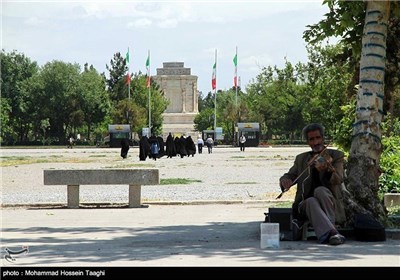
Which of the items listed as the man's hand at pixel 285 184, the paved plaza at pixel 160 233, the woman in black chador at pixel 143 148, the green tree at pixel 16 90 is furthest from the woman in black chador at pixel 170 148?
the green tree at pixel 16 90

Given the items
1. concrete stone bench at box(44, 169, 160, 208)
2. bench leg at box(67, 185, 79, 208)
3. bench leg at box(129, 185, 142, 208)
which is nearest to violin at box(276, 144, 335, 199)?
concrete stone bench at box(44, 169, 160, 208)

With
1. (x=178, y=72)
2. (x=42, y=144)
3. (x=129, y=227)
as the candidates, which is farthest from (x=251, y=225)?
(x=178, y=72)

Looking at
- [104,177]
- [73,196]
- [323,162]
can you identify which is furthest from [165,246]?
[73,196]

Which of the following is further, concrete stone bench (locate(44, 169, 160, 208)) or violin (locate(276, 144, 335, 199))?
concrete stone bench (locate(44, 169, 160, 208))

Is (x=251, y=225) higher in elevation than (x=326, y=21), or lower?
lower

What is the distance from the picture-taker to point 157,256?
9227 mm

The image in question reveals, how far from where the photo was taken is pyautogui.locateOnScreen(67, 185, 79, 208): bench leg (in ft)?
54.1

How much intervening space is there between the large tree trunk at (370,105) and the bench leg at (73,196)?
6344 millimetres

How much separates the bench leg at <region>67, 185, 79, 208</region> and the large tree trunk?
20.8 feet

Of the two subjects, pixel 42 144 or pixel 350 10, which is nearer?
pixel 350 10

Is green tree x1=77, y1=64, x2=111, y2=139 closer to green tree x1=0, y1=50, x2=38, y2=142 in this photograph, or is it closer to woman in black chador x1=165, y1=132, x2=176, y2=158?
green tree x1=0, y1=50, x2=38, y2=142
